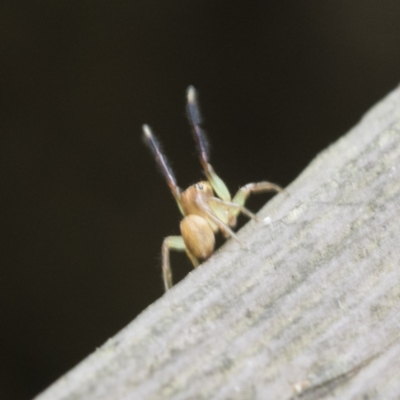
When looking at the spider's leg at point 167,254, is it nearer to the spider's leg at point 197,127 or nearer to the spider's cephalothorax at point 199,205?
the spider's cephalothorax at point 199,205

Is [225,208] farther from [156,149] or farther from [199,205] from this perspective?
[156,149]

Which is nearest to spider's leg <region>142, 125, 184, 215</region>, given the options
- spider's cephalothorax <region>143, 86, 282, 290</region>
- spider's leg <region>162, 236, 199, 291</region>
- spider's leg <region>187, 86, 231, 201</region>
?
spider's cephalothorax <region>143, 86, 282, 290</region>

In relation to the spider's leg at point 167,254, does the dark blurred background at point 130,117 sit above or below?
above

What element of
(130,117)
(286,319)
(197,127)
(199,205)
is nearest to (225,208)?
(199,205)

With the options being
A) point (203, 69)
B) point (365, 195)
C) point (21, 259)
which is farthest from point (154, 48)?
point (365, 195)

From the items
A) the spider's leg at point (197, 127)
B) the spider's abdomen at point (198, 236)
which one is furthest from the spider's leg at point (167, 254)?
the spider's leg at point (197, 127)

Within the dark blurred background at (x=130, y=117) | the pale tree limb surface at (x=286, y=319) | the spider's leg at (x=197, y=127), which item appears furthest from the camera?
the dark blurred background at (x=130, y=117)

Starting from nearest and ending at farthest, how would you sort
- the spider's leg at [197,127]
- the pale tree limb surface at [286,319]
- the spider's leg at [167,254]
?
the pale tree limb surface at [286,319] → the spider's leg at [197,127] → the spider's leg at [167,254]
